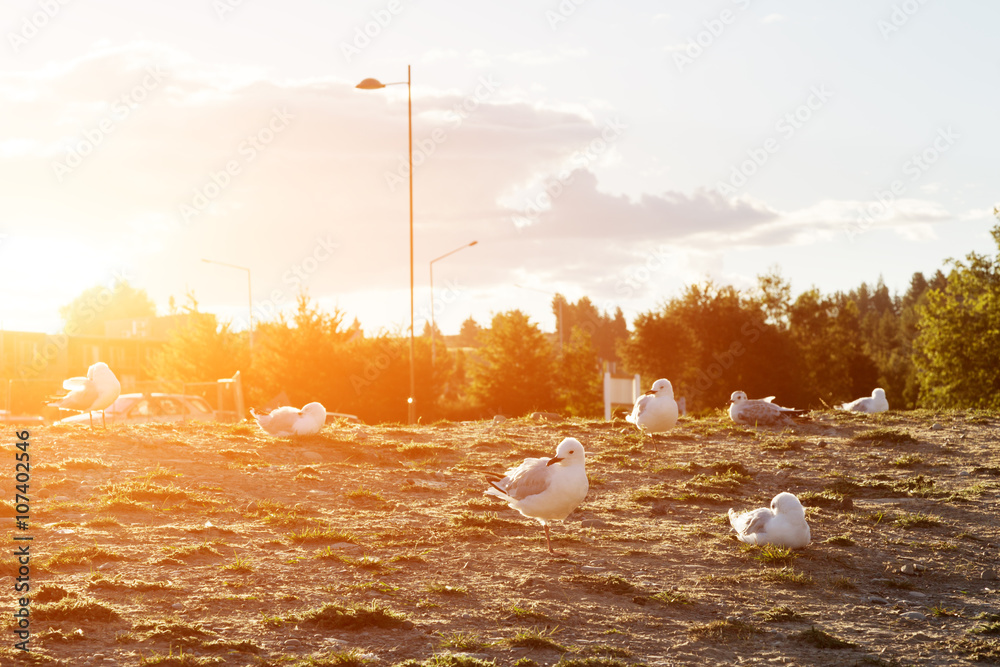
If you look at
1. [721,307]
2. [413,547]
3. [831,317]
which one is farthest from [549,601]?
[831,317]

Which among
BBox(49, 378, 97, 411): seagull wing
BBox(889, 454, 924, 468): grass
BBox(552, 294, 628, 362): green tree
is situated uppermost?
BBox(552, 294, 628, 362): green tree

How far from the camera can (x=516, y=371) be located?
160 feet

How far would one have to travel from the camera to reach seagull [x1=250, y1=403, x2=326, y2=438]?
15305mm

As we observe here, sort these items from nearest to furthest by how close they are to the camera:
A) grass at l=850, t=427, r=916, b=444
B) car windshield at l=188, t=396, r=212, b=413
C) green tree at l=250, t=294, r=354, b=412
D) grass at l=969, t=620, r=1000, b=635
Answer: grass at l=969, t=620, r=1000, b=635 < grass at l=850, t=427, r=916, b=444 < car windshield at l=188, t=396, r=212, b=413 < green tree at l=250, t=294, r=354, b=412

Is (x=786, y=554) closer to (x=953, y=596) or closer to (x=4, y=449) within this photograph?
(x=953, y=596)

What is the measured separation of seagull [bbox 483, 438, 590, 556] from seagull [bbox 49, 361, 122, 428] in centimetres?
975

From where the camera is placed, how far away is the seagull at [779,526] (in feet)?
27.9

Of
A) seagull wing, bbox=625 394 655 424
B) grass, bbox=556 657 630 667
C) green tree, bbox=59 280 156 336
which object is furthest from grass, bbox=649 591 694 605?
green tree, bbox=59 280 156 336

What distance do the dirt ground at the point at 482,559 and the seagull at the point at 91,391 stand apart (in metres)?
1.44

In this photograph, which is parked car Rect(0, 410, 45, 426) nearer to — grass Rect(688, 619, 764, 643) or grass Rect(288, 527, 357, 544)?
grass Rect(288, 527, 357, 544)

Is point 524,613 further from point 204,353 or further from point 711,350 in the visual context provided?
point 711,350

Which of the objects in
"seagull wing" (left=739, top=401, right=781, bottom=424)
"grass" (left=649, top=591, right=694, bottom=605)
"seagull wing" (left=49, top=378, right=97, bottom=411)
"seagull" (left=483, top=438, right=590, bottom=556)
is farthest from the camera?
"seagull wing" (left=739, top=401, right=781, bottom=424)

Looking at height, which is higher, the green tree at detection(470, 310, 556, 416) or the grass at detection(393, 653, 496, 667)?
the green tree at detection(470, 310, 556, 416)

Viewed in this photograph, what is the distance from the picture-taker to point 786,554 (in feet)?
27.3
